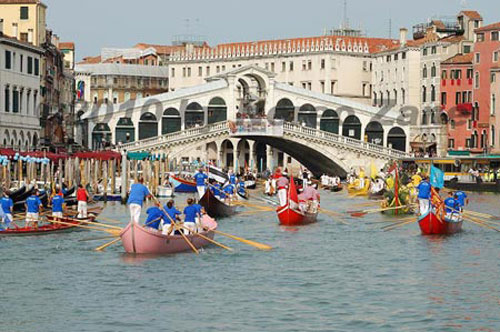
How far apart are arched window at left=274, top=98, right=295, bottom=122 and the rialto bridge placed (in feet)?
0.20

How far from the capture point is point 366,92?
9775cm

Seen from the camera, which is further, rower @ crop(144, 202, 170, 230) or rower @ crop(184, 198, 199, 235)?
rower @ crop(184, 198, 199, 235)

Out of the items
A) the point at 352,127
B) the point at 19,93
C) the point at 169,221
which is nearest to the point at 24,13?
the point at 19,93

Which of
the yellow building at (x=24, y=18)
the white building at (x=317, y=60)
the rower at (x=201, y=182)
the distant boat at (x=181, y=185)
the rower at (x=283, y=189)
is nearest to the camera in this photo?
the rower at (x=283, y=189)

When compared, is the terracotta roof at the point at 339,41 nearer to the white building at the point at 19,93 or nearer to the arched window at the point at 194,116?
the arched window at the point at 194,116

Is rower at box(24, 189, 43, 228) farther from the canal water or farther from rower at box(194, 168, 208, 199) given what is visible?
rower at box(194, 168, 208, 199)

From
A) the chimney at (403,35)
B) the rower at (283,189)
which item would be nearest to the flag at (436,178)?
the rower at (283,189)

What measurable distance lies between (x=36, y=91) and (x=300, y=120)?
2362cm

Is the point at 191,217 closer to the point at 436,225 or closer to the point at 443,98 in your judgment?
the point at 436,225

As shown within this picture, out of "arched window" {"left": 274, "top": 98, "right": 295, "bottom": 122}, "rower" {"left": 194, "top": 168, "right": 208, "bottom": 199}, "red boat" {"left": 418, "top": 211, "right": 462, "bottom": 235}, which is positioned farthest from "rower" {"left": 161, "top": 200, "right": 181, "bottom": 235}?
"arched window" {"left": 274, "top": 98, "right": 295, "bottom": 122}

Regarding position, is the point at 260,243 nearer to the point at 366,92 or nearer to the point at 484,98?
the point at 484,98

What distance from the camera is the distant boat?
66750mm

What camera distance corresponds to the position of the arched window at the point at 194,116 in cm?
8581

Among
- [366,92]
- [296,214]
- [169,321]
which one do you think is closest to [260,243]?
[296,214]
